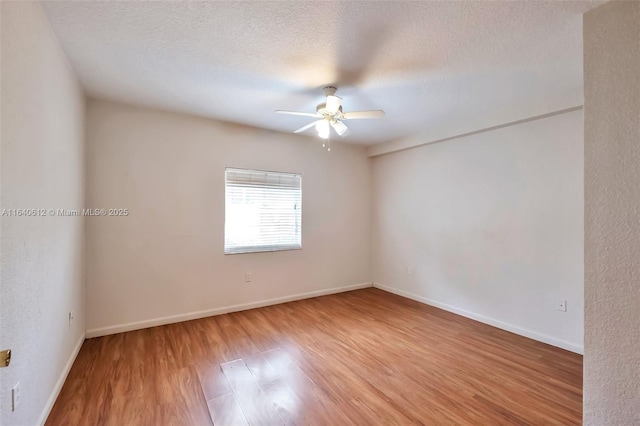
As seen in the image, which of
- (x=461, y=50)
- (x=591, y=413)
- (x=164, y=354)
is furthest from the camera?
(x=164, y=354)

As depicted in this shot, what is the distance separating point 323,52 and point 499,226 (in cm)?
273

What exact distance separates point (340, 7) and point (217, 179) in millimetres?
2501

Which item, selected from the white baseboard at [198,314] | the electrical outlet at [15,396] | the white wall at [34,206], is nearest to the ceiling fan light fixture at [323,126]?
the white wall at [34,206]

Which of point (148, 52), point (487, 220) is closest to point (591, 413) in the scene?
point (487, 220)

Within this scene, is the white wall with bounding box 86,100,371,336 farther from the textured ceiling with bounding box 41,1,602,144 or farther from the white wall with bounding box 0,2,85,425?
the white wall with bounding box 0,2,85,425

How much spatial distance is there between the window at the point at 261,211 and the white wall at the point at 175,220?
10 centimetres

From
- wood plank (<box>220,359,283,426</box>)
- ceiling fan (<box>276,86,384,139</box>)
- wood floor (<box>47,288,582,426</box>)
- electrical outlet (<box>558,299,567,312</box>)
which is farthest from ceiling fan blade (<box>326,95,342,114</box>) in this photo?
electrical outlet (<box>558,299,567,312</box>)

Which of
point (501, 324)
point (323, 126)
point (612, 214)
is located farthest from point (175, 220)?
point (501, 324)

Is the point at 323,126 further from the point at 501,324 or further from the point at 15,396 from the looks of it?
the point at 501,324

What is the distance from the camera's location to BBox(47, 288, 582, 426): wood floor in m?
1.76

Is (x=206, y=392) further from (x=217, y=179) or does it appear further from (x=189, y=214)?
(x=217, y=179)

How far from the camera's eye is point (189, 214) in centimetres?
330

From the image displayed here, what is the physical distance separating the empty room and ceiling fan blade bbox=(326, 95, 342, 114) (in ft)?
0.33

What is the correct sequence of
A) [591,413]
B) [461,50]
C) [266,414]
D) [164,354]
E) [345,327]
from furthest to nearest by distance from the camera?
[345,327] < [164,354] < [461,50] < [266,414] < [591,413]
